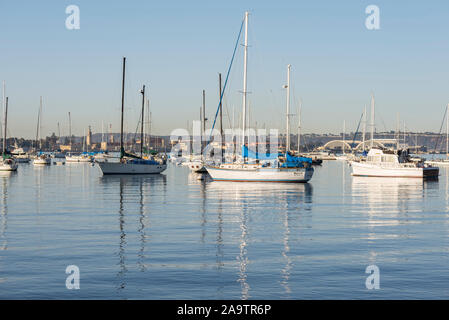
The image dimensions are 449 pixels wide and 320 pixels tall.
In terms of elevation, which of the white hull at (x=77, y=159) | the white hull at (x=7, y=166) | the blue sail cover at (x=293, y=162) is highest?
the blue sail cover at (x=293, y=162)

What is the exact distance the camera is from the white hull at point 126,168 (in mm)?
81188

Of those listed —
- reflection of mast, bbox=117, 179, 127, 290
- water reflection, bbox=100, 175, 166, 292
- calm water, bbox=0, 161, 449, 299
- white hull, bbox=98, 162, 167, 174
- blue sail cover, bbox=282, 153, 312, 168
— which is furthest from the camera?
white hull, bbox=98, 162, 167, 174

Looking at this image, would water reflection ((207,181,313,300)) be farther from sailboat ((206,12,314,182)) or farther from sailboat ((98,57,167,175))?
sailboat ((98,57,167,175))

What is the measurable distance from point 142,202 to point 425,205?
19239 mm

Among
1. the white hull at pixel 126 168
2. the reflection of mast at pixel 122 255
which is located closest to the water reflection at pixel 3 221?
the reflection of mast at pixel 122 255

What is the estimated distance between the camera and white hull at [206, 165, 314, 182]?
62094 mm

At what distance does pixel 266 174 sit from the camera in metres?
62.0

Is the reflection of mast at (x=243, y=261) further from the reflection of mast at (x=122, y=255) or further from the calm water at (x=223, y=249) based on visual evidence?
the reflection of mast at (x=122, y=255)

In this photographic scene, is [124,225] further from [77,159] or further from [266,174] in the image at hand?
[77,159]

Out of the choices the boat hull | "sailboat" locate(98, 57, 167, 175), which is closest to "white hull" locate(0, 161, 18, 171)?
"sailboat" locate(98, 57, 167, 175)

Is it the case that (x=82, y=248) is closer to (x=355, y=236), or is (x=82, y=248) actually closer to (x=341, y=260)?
(x=341, y=260)

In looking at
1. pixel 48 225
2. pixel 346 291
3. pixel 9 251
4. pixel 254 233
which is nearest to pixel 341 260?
pixel 346 291

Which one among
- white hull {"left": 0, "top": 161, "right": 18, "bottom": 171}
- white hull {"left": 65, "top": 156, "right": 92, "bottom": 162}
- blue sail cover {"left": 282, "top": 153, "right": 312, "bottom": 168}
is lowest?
white hull {"left": 0, "top": 161, "right": 18, "bottom": 171}

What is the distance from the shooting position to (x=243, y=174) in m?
62.4
